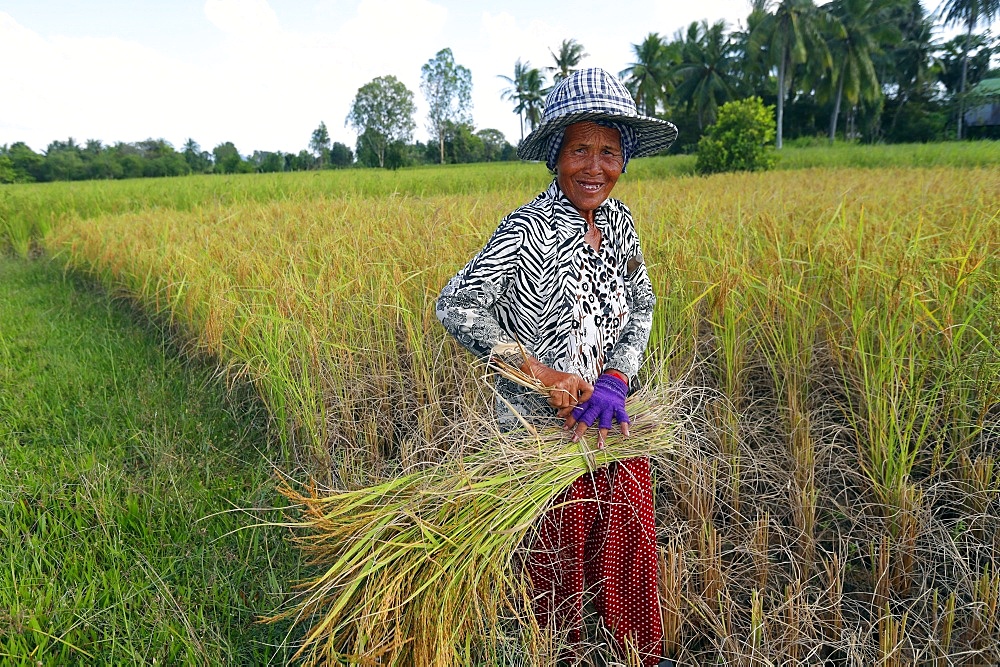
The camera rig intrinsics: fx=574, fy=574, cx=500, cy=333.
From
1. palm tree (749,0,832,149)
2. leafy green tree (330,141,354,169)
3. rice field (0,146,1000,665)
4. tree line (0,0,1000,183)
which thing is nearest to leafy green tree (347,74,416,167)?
leafy green tree (330,141,354,169)

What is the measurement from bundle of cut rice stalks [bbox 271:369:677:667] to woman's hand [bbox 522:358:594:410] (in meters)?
0.07

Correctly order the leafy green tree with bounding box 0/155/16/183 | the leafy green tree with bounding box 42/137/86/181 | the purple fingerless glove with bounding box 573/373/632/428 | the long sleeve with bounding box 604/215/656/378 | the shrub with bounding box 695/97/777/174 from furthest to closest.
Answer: the leafy green tree with bounding box 42/137/86/181 → the leafy green tree with bounding box 0/155/16/183 → the shrub with bounding box 695/97/777/174 → the long sleeve with bounding box 604/215/656/378 → the purple fingerless glove with bounding box 573/373/632/428

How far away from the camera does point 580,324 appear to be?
1.25 m

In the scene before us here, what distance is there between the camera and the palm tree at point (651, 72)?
1189 inches

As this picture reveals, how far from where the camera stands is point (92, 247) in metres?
5.53

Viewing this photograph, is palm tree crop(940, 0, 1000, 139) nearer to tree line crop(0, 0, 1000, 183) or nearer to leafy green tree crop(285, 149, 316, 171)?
tree line crop(0, 0, 1000, 183)

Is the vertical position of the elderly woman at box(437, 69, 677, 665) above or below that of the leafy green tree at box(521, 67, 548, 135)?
below

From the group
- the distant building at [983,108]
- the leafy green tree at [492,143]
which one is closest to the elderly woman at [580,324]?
the distant building at [983,108]

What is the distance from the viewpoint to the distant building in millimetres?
24062

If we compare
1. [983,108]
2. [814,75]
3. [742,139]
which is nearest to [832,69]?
[814,75]

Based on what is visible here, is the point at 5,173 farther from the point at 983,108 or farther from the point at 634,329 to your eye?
the point at 983,108

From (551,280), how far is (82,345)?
3.73 m

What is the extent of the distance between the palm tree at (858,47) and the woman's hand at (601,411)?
27625 millimetres

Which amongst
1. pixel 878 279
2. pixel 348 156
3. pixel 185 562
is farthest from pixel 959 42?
pixel 348 156
